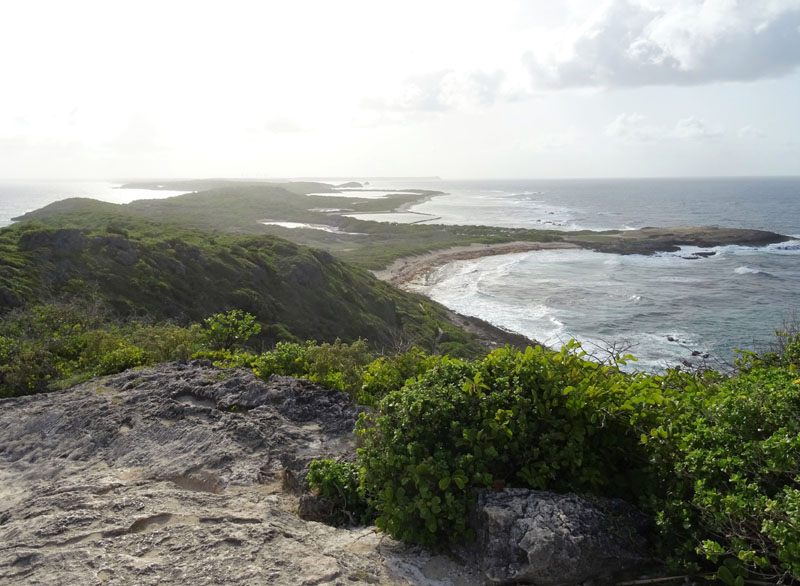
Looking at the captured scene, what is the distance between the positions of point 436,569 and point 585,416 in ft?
5.42

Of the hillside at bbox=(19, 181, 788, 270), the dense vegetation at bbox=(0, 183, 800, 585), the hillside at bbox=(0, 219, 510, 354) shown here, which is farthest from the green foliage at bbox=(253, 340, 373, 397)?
the hillside at bbox=(19, 181, 788, 270)

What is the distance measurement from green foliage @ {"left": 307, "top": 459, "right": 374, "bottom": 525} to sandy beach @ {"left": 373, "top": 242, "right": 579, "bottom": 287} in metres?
43.3

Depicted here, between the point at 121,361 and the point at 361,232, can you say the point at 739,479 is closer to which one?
the point at 121,361

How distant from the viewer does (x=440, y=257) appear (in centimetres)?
6288

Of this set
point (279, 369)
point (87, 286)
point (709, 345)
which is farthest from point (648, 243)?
point (279, 369)

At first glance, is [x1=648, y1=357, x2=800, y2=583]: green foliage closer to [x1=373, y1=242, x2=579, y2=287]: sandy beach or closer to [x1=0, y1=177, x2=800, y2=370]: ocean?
[x1=0, y1=177, x2=800, y2=370]: ocean

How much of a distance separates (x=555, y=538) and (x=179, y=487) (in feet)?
11.7

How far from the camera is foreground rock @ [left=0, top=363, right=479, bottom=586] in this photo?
3.81 m

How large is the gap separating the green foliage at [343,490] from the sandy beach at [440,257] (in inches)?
1706

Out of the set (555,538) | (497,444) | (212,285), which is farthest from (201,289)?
(555,538)

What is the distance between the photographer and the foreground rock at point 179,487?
12.5ft

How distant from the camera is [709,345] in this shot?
29.6m

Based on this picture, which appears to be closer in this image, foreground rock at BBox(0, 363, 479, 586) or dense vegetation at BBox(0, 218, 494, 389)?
foreground rock at BBox(0, 363, 479, 586)

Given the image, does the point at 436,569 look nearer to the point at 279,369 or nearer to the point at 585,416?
the point at 585,416
